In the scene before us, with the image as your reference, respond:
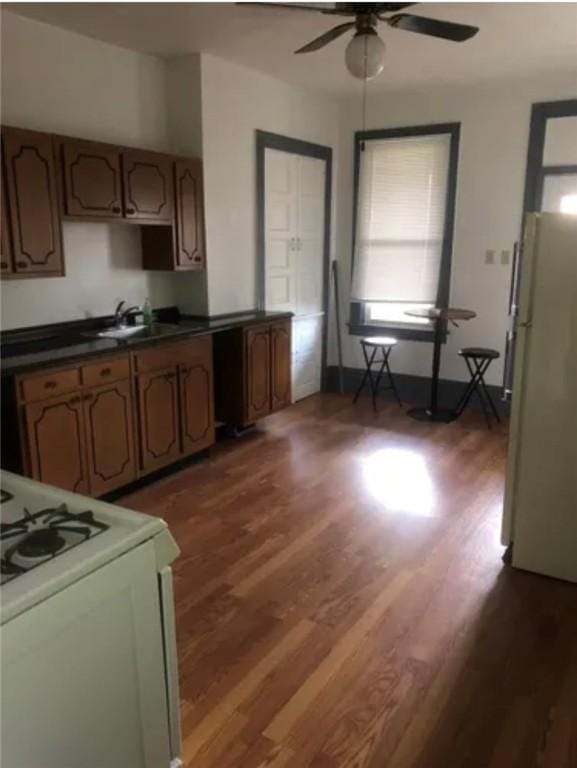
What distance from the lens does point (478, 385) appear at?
205 inches

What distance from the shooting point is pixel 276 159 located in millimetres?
4863

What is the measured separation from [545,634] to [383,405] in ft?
10.8

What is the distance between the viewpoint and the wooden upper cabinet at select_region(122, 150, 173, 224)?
3.57 meters

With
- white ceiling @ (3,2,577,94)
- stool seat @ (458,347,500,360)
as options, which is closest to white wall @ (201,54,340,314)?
white ceiling @ (3,2,577,94)

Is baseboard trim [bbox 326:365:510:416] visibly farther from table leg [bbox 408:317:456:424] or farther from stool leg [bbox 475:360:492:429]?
table leg [bbox 408:317:456:424]

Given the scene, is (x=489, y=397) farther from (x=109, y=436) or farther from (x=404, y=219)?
(x=109, y=436)

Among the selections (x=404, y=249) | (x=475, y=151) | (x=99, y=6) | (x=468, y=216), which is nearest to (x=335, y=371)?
(x=404, y=249)

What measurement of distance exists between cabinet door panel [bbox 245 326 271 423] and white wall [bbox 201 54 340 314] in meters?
0.36

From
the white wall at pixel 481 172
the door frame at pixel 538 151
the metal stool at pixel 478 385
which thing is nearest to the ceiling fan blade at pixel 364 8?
the door frame at pixel 538 151

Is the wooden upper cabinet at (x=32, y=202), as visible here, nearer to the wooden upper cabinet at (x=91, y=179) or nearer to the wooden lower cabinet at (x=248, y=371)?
the wooden upper cabinet at (x=91, y=179)

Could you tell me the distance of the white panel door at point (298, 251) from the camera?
16.3ft

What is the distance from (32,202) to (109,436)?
1269 millimetres

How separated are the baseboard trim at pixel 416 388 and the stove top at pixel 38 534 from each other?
14.7ft

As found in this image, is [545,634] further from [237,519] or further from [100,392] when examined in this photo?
[100,392]
